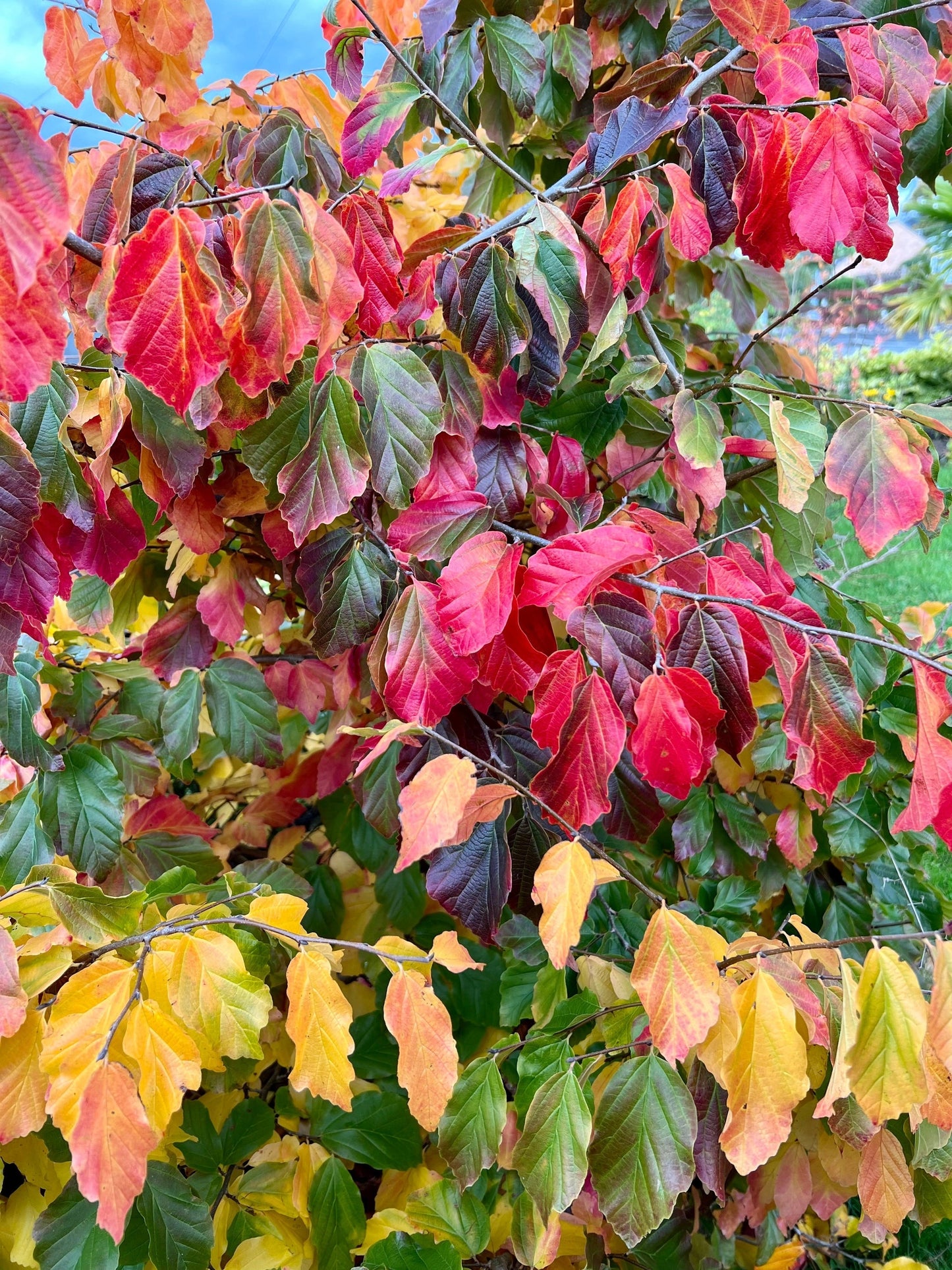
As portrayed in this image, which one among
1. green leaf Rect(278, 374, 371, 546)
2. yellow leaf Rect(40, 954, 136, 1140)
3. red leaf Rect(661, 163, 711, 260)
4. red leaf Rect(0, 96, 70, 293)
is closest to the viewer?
red leaf Rect(0, 96, 70, 293)

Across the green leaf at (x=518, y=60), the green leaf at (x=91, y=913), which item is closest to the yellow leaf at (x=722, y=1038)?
the green leaf at (x=91, y=913)

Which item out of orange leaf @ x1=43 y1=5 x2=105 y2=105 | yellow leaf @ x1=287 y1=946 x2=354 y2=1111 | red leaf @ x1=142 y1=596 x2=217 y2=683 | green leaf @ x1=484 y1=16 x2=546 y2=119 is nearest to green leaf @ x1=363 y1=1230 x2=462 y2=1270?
yellow leaf @ x1=287 y1=946 x2=354 y2=1111

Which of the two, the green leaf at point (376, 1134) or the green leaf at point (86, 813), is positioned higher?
the green leaf at point (86, 813)

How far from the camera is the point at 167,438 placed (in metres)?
0.84

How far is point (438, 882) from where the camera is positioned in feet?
2.79

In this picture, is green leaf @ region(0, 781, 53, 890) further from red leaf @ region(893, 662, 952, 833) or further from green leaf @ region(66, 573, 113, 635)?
red leaf @ region(893, 662, 952, 833)

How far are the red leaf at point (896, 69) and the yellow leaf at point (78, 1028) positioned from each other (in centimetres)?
103

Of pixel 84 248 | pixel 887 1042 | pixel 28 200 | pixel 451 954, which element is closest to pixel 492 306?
pixel 84 248

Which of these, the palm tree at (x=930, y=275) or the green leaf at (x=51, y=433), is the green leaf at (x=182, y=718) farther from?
the palm tree at (x=930, y=275)

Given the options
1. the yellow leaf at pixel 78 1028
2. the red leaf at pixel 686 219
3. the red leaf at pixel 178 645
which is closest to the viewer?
the yellow leaf at pixel 78 1028

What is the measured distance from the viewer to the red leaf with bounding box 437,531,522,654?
755 mm

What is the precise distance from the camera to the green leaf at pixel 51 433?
797mm

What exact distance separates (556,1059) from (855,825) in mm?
656

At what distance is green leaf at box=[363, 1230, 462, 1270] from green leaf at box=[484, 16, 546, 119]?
4.04 ft
